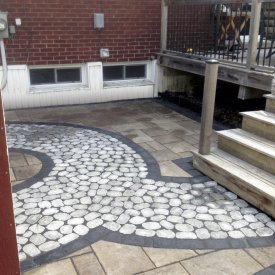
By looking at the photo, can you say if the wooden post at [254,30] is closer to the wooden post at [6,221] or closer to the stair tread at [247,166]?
the stair tread at [247,166]

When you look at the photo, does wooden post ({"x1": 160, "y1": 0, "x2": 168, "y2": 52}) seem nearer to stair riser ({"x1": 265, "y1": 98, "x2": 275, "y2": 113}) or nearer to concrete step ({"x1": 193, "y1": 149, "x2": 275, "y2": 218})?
stair riser ({"x1": 265, "y1": 98, "x2": 275, "y2": 113})

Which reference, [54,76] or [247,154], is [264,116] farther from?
[54,76]

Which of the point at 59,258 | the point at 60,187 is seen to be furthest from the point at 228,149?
the point at 59,258

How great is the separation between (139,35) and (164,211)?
15.3 ft

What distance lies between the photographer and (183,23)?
7055mm

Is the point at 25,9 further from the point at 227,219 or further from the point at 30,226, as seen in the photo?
the point at 227,219

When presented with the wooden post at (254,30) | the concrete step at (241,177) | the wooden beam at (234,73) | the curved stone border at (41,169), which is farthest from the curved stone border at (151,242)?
the wooden post at (254,30)

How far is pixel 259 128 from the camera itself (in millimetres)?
3848

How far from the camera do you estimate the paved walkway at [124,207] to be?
2.57 m

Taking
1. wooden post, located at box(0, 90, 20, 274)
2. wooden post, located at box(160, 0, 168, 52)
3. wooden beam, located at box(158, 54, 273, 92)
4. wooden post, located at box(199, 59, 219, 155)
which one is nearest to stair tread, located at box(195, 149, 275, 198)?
wooden post, located at box(199, 59, 219, 155)

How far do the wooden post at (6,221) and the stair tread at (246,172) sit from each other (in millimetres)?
2227

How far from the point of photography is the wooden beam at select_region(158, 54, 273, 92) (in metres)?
4.56

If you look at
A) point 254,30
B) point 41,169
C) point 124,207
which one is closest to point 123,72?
point 254,30

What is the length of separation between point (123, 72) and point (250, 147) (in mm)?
4142
